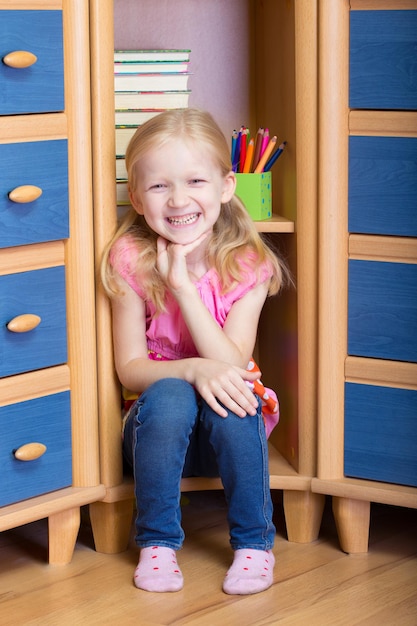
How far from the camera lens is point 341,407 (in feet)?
5.16

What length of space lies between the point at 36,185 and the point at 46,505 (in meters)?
0.46

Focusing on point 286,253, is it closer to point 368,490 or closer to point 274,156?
point 274,156

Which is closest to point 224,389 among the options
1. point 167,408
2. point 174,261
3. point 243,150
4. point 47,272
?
point 167,408

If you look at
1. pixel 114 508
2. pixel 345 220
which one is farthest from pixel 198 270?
pixel 114 508

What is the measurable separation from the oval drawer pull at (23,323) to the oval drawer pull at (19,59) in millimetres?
338

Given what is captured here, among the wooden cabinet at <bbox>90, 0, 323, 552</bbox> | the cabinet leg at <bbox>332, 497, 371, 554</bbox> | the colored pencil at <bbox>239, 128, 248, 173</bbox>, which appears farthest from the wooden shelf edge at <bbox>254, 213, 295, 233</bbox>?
the cabinet leg at <bbox>332, 497, 371, 554</bbox>

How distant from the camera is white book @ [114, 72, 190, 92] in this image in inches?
65.1

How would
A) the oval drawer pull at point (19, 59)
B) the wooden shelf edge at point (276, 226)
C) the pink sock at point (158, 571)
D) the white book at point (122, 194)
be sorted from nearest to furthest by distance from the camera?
the oval drawer pull at point (19, 59) → the pink sock at point (158, 571) → the wooden shelf edge at point (276, 226) → the white book at point (122, 194)

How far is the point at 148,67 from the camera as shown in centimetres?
165

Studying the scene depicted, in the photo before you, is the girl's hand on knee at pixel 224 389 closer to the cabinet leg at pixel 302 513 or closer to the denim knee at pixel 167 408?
the denim knee at pixel 167 408

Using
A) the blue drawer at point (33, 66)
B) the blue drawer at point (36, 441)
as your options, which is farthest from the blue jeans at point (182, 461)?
the blue drawer at point (33, 66)

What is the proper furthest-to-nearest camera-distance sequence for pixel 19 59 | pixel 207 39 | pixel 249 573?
pixel 207 39 → pixel 249 573 → pixel 19 59

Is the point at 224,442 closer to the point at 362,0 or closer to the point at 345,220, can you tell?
the point at 345,220

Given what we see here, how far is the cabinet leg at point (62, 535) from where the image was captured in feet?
5.12
